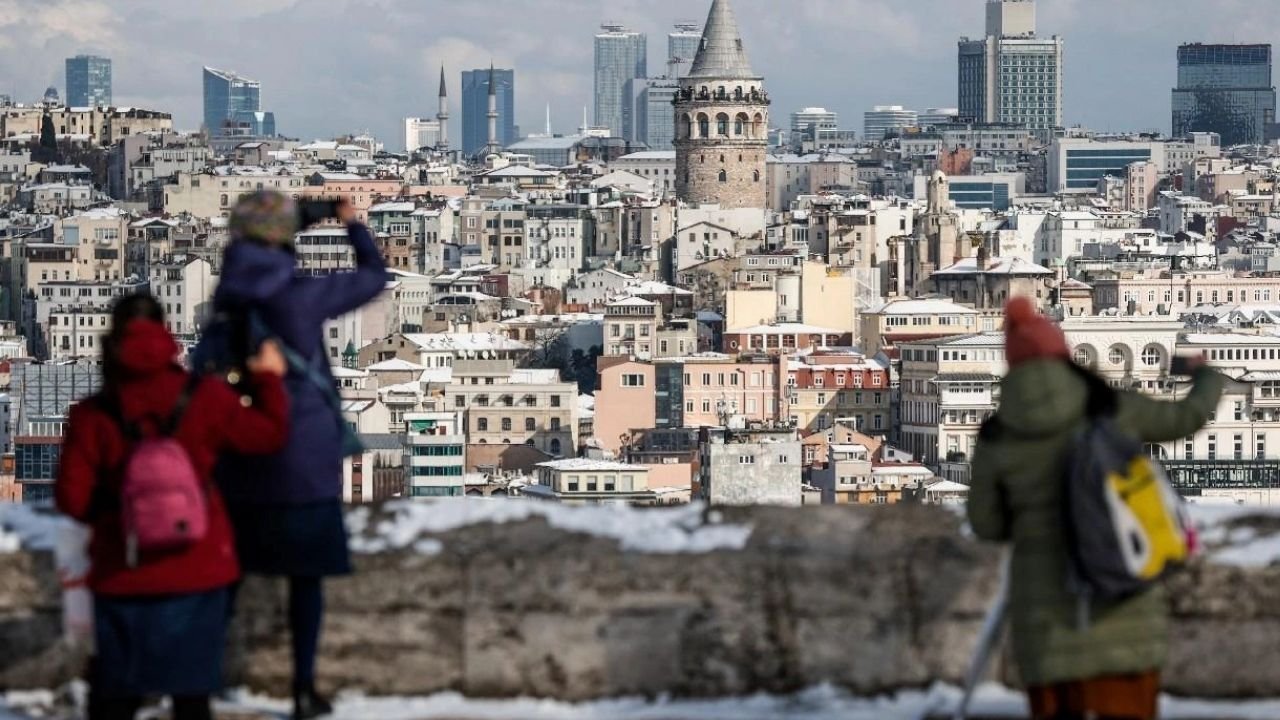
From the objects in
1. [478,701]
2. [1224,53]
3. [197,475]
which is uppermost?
[1224,53]

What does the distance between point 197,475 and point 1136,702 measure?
60.8 inches

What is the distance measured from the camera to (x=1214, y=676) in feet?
19.2

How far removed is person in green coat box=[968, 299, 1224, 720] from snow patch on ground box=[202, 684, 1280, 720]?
1.54 ft

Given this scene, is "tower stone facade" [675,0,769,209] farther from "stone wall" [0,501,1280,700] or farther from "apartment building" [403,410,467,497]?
"stone wall" [0,501,1280,700]

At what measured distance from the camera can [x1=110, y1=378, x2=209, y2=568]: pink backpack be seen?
17.6ft

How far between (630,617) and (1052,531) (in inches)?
37.4

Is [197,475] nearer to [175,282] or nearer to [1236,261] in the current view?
[175,282]

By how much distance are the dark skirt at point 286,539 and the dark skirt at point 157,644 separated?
320 mm

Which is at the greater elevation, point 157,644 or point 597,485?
point 157,644

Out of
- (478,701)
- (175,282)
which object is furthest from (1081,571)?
(175,282)

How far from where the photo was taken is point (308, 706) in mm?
5844

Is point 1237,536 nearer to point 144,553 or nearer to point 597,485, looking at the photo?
point 144,553

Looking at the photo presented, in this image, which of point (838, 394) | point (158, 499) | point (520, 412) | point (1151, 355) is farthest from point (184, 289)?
point (158, 499)

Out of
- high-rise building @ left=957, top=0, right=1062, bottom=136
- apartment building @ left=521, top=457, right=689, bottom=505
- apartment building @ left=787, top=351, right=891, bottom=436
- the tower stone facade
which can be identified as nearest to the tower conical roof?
the tower stone facade
